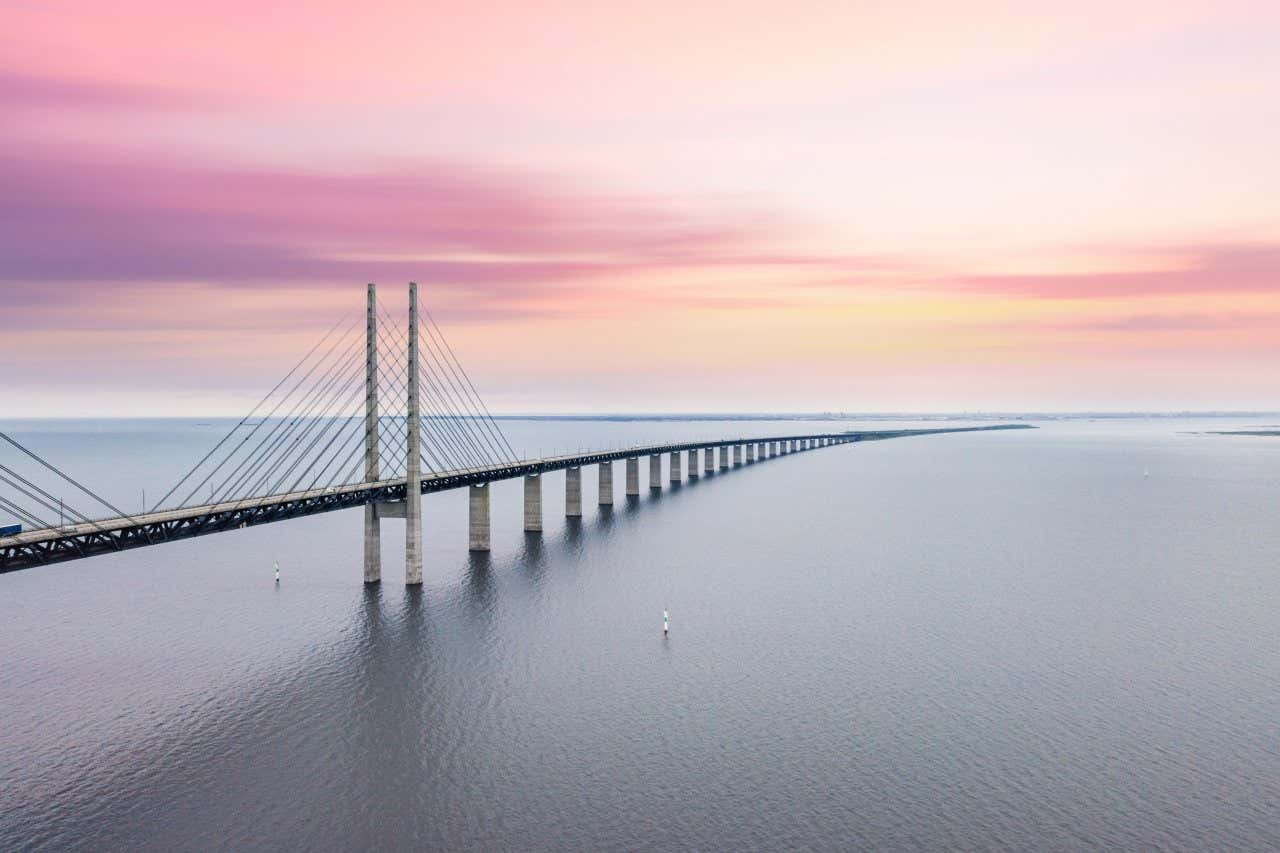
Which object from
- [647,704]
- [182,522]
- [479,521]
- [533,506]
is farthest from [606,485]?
[647,704]

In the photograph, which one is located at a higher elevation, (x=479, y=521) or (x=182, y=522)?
(x=182, y=522)

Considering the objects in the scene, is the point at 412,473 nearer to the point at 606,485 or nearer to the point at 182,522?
the point at 182,522

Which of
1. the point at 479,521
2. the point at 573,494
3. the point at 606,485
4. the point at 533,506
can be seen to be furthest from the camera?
the point at 606,485

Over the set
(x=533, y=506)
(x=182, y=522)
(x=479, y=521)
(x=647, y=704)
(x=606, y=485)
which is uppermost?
(x=182, y=522)

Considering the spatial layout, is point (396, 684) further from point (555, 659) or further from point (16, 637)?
point (16, 637)

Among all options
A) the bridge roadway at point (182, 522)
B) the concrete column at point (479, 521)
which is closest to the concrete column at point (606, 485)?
the concrete column at point (479, 521)
